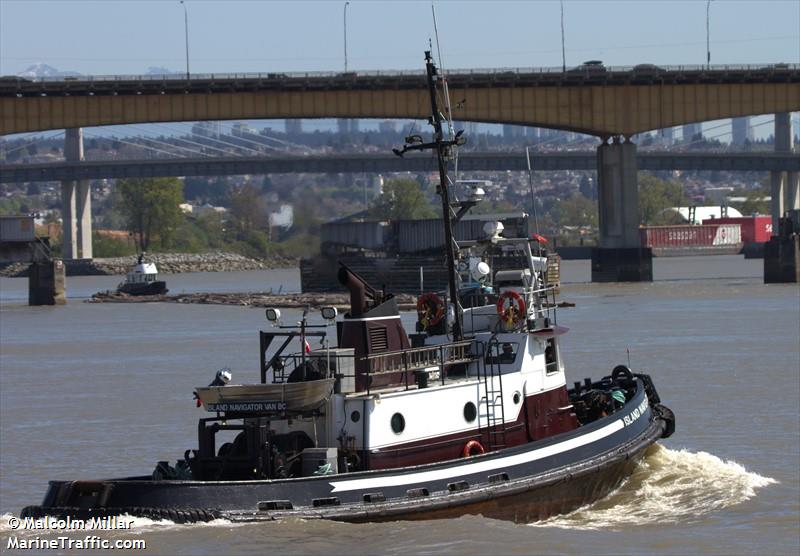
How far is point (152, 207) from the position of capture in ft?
574

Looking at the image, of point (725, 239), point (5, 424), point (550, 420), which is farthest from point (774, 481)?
point (725, 239)

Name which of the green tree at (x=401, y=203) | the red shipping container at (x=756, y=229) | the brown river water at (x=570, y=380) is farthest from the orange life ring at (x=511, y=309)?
the red shipping container at (x=756, y=229)

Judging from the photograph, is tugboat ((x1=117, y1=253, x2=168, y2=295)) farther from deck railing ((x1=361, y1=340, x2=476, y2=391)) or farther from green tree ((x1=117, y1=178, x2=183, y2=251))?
green tree ((x1=117, y1=178, x2=183, y2=251))

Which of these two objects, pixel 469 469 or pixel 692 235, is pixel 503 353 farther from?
pixel 692 235

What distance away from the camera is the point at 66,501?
21344 millimetres

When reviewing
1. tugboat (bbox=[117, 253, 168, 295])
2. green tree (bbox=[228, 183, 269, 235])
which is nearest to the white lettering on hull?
tugboat (bbox=[117, 253, 168, 295])

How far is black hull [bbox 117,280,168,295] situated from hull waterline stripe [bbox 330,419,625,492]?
70759 millimetres

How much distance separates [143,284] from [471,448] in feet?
240

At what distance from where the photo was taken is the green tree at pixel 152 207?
17438 cm

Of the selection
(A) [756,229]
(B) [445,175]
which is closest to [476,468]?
(B) [445,175]

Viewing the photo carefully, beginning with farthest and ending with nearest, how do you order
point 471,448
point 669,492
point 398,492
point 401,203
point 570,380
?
point 401,203 < point 570,380 < point 669,492 < point 471,448 < point 398,492

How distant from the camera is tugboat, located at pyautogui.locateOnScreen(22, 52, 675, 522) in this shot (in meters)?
21.3

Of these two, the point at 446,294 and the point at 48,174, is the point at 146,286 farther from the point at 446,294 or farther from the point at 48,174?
the point at 446,294

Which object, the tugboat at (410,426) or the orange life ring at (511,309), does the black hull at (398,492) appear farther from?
the orange life ring at (511,309)
